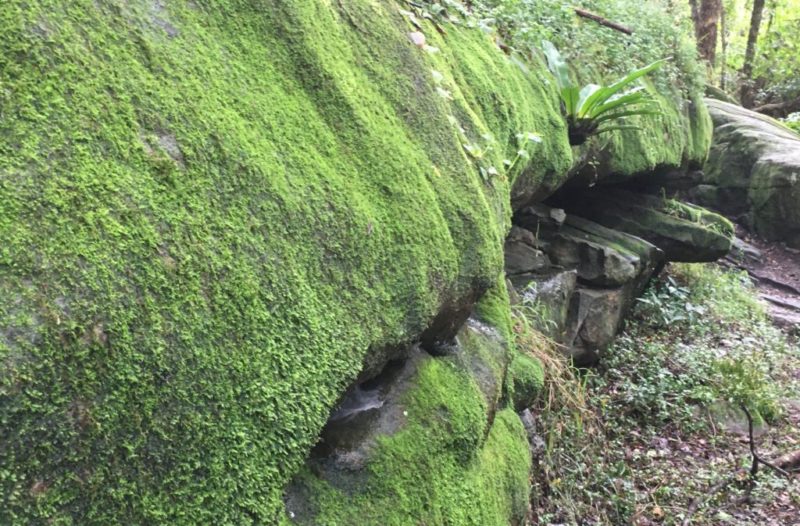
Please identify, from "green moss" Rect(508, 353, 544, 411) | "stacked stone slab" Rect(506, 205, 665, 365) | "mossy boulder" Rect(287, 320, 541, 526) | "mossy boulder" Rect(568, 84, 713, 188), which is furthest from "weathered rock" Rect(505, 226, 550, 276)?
"mossy boulder" Rect(287, 320, 541, 526)

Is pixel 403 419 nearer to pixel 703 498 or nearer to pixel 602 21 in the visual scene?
pixel 703 498

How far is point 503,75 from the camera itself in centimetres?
405

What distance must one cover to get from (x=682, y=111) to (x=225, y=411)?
8.00 m

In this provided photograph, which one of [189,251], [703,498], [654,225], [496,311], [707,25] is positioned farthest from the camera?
[707,25]

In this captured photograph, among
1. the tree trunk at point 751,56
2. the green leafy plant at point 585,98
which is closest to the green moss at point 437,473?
the green leafy plant at point 585,98

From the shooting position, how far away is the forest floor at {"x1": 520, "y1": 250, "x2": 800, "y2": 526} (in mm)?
4086

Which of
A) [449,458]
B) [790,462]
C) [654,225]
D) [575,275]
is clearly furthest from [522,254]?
[449,458]

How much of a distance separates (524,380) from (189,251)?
2578 millimetres

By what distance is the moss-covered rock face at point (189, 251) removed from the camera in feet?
3.58

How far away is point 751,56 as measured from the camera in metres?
17.5

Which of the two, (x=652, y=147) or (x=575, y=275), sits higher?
(x=652, y=147)

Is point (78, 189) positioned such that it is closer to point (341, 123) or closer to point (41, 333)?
point (41, 333)

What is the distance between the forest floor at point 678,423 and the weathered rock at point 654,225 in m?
0.58

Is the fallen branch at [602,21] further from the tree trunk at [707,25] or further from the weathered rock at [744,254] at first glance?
the tree trunk at [707,25]
